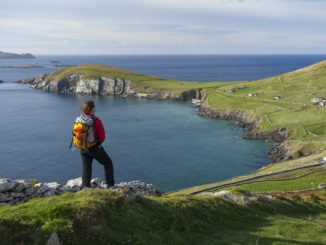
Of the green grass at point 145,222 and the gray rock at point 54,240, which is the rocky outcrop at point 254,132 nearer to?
the green grass at point 145,222

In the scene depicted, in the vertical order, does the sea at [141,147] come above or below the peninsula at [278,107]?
below

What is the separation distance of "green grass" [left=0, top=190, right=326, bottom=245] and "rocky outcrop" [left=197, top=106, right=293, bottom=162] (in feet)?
219

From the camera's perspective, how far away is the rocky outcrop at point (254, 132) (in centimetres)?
8284

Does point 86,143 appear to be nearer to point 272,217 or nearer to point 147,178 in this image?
point 272,217

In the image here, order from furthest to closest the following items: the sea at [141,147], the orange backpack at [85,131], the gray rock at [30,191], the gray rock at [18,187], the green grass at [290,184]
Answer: the sea at [141,147], the green grass at [290,184], the gray rock at [30,191], the gray rock at [18,187], the orange backpack at [85,131]

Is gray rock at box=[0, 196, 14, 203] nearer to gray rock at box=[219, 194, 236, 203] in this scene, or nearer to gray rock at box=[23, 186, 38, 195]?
gray rock at box=[23, 186, 38, 195]

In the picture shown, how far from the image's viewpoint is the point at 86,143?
48.3ft

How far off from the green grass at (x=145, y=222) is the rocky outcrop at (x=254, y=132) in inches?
2631

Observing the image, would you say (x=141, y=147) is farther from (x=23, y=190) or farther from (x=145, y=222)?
(x=145, y=222)

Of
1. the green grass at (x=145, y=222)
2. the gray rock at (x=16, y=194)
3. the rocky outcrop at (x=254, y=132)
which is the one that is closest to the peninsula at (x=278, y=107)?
the rocky outcrop at (x=254, y=132)

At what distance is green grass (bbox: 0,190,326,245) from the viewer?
10648 mm

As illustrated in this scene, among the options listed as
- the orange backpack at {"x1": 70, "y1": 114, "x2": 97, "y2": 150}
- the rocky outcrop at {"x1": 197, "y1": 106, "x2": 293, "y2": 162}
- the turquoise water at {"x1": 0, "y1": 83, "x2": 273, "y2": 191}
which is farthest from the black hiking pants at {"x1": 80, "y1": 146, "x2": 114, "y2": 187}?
the rocky outcrop at {"x1": 197, "y1": 106, "x2": 293, "y2": 162}

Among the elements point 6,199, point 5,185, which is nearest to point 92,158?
point 5,185

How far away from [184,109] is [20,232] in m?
148
